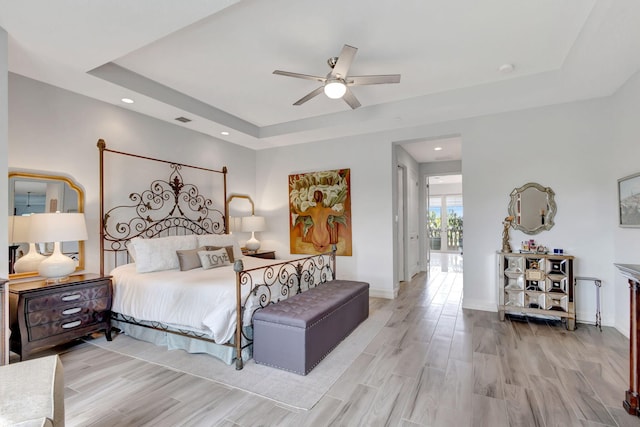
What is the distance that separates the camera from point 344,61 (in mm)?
2701

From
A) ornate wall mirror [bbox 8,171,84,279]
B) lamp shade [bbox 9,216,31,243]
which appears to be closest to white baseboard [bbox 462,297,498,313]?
ornate wall mirror [bbox 8,171,84,279]

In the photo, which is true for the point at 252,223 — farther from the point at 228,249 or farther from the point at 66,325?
the point at 66,325

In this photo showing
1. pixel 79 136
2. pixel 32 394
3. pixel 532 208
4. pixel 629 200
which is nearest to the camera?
pixel 32 394

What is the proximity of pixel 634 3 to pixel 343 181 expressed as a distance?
3905mm

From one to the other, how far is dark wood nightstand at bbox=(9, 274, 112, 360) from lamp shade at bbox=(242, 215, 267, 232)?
2.59 meters

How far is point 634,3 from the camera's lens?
2072 millimetres

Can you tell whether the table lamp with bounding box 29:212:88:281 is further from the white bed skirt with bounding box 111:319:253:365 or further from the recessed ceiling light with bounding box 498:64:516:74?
the recessed ceiling light with bounding box 498:64:516:74

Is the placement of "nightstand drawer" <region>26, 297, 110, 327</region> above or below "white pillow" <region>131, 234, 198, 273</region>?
below

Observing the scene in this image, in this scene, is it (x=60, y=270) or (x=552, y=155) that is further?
(x=552, y=155)

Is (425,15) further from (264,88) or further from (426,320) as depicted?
(426,320)

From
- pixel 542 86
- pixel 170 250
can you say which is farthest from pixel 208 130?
pixel 542 86

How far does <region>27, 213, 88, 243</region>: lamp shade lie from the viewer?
2.82 meters

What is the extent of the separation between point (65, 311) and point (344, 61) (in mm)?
3587

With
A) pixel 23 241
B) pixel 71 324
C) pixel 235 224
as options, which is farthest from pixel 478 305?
pixel 23 241
